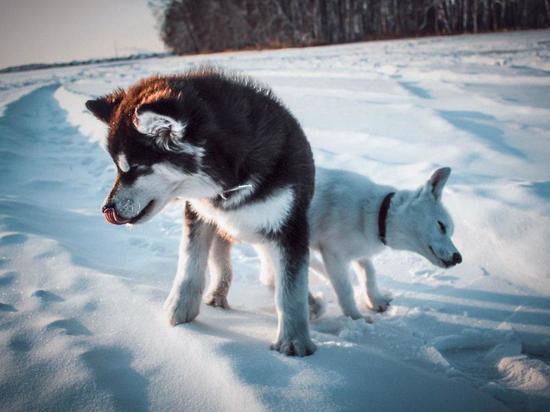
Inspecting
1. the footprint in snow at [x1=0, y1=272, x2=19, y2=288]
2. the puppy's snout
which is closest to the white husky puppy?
the puppy's snout

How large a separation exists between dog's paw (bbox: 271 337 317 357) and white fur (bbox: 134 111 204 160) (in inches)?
42.6

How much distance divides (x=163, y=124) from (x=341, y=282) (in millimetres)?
1712

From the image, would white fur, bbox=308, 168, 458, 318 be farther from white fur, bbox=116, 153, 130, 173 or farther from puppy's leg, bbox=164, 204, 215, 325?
white fur, bbox=116, 153, 130, 173

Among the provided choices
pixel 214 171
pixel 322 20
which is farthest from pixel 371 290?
pixel 322 20

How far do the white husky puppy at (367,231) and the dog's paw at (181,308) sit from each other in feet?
1.20

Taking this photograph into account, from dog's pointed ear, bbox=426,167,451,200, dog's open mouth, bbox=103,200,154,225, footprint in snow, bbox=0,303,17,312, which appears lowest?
footprint in snow, bbox=0,303,17,312

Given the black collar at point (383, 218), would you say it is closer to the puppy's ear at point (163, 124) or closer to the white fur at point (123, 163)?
the puppy's ear at point (163, 124)

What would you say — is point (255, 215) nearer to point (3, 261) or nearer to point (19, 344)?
point (19, 344)

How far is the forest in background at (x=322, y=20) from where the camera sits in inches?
875

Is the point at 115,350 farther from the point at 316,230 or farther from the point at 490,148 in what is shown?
the point at 490,148

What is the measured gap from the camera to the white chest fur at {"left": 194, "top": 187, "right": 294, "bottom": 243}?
1.86 meters

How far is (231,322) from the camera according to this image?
218 centimetres

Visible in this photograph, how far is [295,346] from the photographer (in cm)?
182

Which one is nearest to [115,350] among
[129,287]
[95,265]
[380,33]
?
[129,287]
